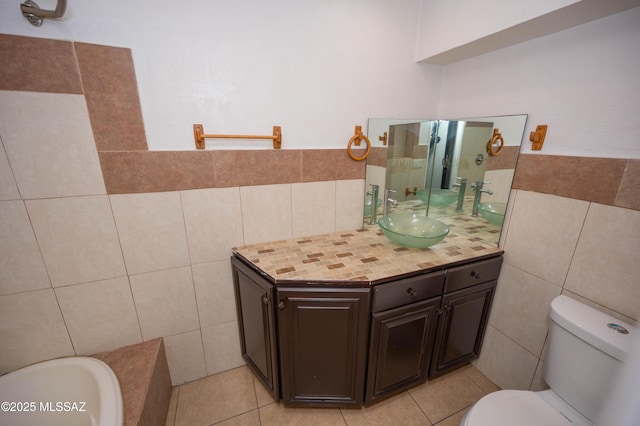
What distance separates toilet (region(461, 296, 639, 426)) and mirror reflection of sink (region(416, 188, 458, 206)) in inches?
34.6

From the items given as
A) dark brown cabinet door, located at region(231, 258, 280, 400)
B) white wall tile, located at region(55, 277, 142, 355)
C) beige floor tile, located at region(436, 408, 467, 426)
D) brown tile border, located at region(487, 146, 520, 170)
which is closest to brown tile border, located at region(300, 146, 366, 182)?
dark brown cabinet door, located at region(231, 258, 280, 400)

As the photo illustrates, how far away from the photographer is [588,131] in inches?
44.8

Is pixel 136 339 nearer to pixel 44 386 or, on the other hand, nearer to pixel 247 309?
pixel 44 386

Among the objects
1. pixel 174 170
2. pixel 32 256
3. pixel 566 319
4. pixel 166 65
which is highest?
pixel 166 65

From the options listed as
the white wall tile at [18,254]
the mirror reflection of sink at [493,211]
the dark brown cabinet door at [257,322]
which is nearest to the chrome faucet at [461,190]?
the mirror reflection of sink at [493,211]

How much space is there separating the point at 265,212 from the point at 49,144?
98 centimetres

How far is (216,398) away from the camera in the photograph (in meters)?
1.54

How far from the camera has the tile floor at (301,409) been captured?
1.41 m

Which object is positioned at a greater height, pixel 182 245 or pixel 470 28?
pixel 470 28

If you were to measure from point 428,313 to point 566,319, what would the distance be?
22.0 inches

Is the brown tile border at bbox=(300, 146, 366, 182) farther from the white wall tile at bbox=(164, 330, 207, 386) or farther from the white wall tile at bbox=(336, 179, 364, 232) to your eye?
the white wall tile at bbox=(164, 330, 207, 386)

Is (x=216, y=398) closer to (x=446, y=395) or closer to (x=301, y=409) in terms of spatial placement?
(x=301, y=409)

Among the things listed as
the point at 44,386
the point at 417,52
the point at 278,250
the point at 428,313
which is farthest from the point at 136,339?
the point at 417,52

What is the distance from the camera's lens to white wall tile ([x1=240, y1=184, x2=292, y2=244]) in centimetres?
149
